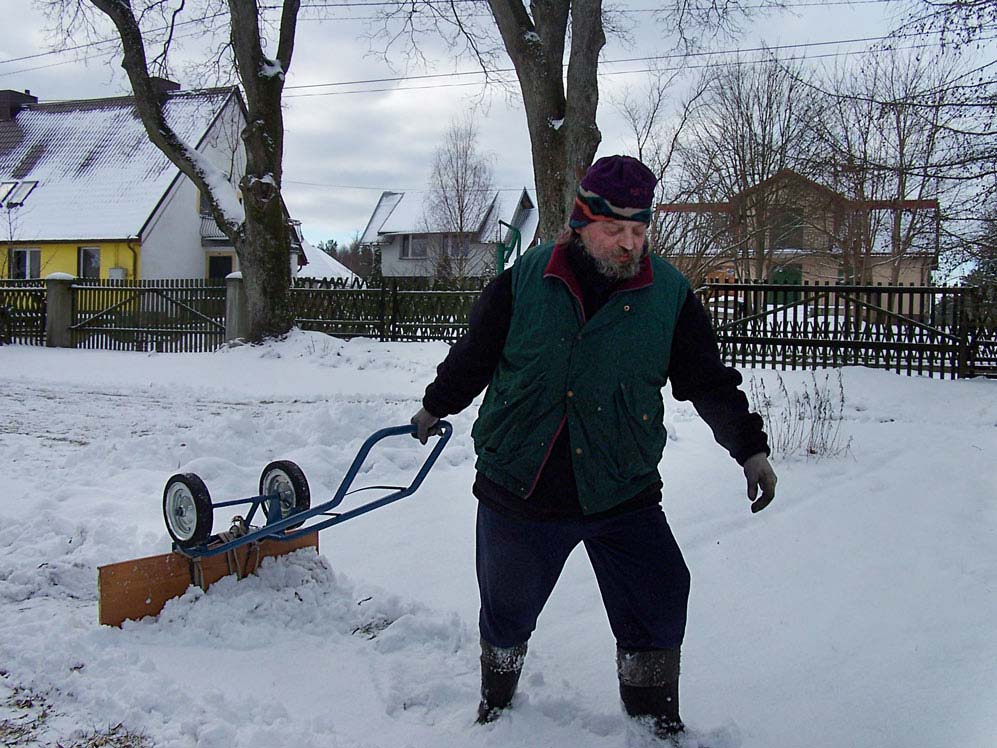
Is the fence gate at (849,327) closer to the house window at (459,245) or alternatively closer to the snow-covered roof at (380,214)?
the house window at (459,245)

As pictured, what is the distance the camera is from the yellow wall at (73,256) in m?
29.8

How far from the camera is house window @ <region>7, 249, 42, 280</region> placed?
3116cm

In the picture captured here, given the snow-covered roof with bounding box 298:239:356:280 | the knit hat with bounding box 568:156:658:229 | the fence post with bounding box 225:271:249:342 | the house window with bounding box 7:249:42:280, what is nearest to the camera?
the knit hat with bounding box 568:156:658:229

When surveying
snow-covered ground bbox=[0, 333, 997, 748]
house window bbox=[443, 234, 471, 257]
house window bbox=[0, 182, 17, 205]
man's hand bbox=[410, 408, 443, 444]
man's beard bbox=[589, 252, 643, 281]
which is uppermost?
house window bbox=[0, 182, 17, 205]

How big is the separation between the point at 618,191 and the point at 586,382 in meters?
0.58

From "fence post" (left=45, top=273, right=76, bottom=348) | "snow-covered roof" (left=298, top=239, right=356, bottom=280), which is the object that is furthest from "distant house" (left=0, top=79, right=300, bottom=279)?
"fence post" (left=45, top=273, right=76, bottom=348)

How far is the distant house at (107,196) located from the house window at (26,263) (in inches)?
1.4

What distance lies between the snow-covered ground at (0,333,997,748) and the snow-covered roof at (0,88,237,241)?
25.3 metres

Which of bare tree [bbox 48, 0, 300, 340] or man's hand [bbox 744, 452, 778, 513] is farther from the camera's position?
bare tree [bbox 48, 0, 300, 340]

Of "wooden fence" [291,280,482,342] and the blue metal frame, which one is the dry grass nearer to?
the blue metal frame

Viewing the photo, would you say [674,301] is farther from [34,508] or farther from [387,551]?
[34,508]

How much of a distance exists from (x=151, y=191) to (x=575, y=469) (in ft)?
101

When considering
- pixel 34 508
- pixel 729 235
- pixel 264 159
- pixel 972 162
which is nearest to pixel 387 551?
pixel 34 508

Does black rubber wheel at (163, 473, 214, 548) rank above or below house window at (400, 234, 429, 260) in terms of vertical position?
below
